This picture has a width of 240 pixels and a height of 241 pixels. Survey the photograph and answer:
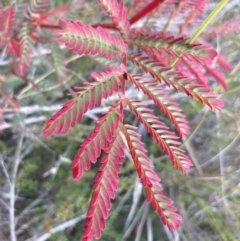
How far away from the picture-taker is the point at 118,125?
2.26 ft

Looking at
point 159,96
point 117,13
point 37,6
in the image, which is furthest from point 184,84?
point 37,6

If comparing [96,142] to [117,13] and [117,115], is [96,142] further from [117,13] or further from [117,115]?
[117,13]

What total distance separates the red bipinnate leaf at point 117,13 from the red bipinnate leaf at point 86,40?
39 millimetres

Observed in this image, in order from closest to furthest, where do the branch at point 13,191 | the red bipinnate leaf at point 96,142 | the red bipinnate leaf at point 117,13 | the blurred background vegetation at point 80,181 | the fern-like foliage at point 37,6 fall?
the red bipinnate leaf at point 96,142 → the red bipinnate leaf at point 117,13 → the fern-like foliage at point 37,6 → the branch at point 13,191 → the blurred background vegetation at point 80,181

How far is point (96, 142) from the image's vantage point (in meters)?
0.64

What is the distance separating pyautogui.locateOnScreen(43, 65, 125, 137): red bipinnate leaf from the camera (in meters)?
0.63

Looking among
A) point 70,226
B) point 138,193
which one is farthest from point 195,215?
point 70,226

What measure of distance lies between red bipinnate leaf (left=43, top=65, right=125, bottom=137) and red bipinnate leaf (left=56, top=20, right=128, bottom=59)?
1.6 inches

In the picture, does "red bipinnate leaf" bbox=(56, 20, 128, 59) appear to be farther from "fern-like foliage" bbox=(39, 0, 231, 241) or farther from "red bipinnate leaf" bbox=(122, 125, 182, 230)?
"red bipinnate leaf" bbox=(122, 125, 182, 230)

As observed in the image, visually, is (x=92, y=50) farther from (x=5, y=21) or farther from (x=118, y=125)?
(x=5, y=21)

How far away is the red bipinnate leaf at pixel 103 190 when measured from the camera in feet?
2.02

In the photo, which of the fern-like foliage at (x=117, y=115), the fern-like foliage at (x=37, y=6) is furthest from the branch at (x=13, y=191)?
the fern-like foliage at (x=117, y=115)

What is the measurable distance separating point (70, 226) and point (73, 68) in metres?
0.60

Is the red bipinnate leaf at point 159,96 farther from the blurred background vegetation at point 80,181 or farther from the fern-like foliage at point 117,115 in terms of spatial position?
the blurred background vegetation at point 80,181
